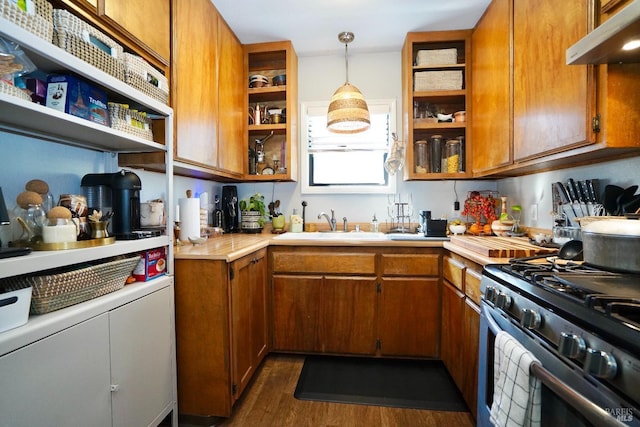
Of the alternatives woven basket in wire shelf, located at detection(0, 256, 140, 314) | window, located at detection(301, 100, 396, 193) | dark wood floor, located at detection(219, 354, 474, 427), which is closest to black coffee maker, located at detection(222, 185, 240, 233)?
window, located at detection(301, 100, 396, 193)

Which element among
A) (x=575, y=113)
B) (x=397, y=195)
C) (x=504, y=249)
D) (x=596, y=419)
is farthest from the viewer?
(x=397, y=195)

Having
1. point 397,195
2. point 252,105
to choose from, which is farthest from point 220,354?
point 252,105

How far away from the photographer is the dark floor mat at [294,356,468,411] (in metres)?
1.78

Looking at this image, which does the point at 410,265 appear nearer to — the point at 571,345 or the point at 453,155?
the point at 453,155

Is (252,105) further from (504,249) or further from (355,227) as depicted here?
(504,249)

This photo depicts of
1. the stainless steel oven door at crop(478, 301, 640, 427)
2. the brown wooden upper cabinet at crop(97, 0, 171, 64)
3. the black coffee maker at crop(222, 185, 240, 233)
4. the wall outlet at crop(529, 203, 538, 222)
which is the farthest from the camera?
the black coffee maker at crop(222, 185, 240, 233)

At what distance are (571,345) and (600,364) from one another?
8cm

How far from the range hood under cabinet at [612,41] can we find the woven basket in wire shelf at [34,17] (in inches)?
66.3

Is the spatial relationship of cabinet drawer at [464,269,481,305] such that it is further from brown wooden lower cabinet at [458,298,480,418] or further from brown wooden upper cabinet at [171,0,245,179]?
brown wooden upper cabinet at [171,0,245,179]

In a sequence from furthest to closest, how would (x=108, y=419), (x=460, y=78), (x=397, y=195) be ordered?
(x=397, y=195) → (x=460, y=78) → (x=108, y=419)

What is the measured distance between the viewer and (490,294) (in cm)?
113

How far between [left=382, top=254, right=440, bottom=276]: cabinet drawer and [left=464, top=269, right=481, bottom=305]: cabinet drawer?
0.39 metres

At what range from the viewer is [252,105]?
2.80 metres

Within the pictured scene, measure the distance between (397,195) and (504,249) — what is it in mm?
1359
